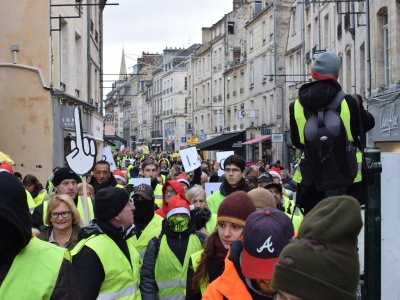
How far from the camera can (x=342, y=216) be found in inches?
85.0

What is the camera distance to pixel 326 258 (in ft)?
6.95

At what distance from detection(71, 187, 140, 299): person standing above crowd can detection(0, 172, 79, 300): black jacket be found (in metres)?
1.20

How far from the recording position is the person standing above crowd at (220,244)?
418 cm

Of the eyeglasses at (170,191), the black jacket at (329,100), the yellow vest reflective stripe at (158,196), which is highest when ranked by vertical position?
the black jacket at (329,100)

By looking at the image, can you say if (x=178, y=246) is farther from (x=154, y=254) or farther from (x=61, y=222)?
(x=61, y=222)

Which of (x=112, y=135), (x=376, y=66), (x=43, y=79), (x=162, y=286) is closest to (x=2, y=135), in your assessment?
(x=43, y=79)

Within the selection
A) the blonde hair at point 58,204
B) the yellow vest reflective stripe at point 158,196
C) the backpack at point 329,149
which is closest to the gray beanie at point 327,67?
the backpack at point 329,149

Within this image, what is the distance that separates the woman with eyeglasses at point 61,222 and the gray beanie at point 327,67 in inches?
108

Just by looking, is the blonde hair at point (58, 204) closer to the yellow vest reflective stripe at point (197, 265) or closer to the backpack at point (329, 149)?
the yellow vest reflective stripe at point (197, 265)

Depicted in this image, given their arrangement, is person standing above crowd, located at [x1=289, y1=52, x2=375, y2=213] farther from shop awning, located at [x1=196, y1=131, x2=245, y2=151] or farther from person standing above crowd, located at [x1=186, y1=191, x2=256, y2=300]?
shop awning, located at [x1=196, y1=131, x2=245, y2=151]

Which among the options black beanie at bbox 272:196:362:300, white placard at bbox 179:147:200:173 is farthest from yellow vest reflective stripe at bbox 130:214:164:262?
white placard at bbox 179:147:200:173

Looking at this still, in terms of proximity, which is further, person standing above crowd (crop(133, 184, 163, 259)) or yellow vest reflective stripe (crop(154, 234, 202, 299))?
person standing above crowd (crop(133, 184, 163, 259))

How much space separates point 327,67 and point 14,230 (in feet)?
6.74

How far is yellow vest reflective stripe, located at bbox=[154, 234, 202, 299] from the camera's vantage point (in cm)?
522
